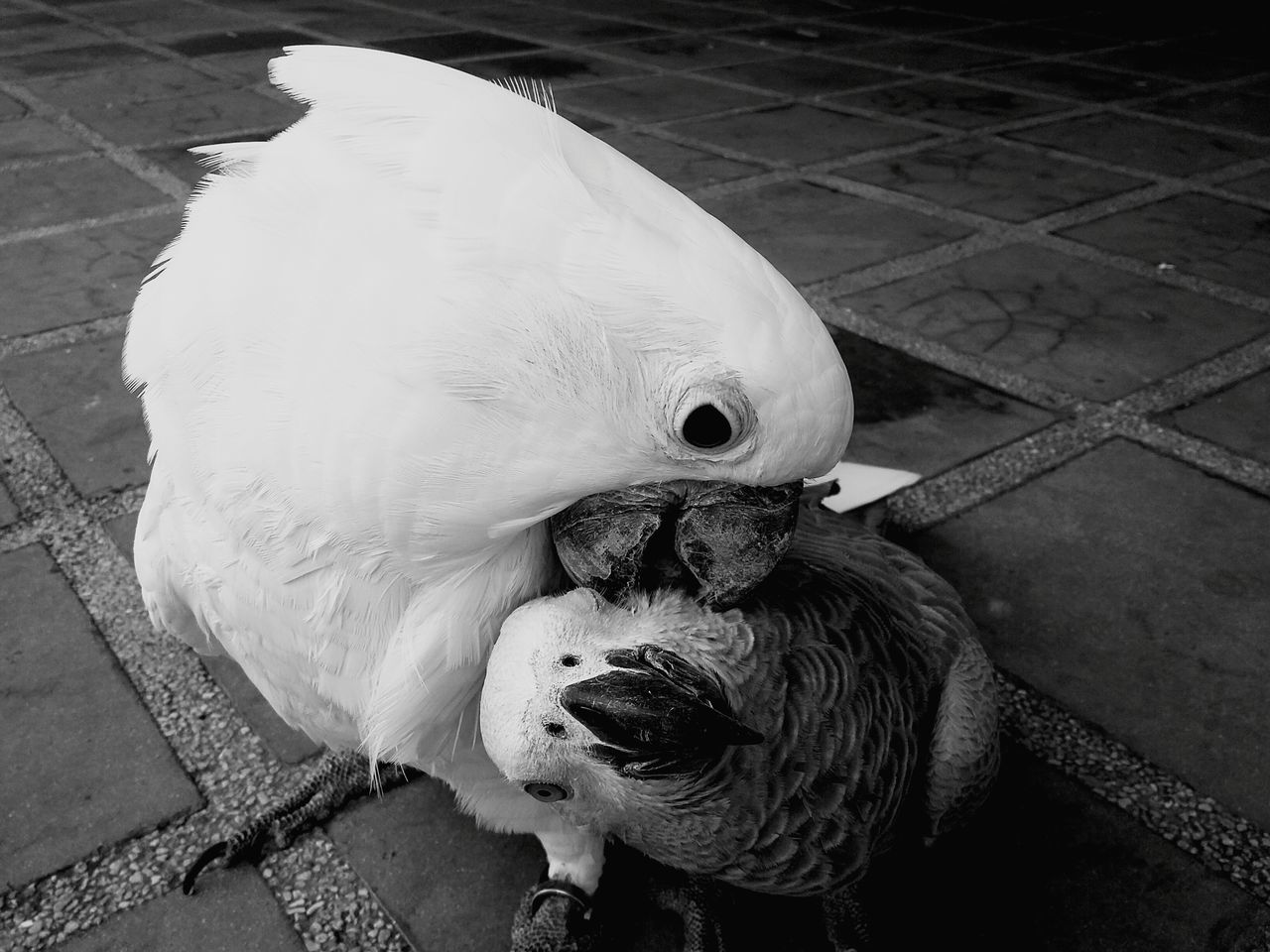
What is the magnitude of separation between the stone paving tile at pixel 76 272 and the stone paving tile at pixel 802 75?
296 centimetres

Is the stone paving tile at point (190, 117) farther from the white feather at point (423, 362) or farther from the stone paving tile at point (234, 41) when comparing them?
the white feather at point (423, 362)

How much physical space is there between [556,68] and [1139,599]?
427 centimetres

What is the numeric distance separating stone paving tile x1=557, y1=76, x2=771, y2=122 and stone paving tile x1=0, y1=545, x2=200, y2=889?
11.0ft

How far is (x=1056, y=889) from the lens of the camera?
4.63 feet

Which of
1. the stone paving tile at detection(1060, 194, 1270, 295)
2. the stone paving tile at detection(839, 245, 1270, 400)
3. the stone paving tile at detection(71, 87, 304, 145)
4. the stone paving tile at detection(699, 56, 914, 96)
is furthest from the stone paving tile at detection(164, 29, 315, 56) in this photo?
→ the stone paving tile at detection(1060, 194, 1270, 295)

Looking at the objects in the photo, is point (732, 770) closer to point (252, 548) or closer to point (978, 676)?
point (978, 676)

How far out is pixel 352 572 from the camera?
112 centimetres

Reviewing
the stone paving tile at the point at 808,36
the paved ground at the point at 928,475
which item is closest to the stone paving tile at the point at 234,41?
the paved ground at the point at 928,475

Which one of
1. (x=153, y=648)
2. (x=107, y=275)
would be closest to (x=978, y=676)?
(x=153, y=648)

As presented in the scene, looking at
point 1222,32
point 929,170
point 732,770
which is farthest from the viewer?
point 1222,32

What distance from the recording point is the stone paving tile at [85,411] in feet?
7.20

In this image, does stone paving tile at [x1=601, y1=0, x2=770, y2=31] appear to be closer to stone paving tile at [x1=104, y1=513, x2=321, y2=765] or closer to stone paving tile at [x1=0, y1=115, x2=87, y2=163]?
stone paving tile at [x1=0, y1=115, x2=87, y2=163]

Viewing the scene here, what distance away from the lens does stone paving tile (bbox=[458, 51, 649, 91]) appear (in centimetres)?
505

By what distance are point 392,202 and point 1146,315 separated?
2.46 metres
